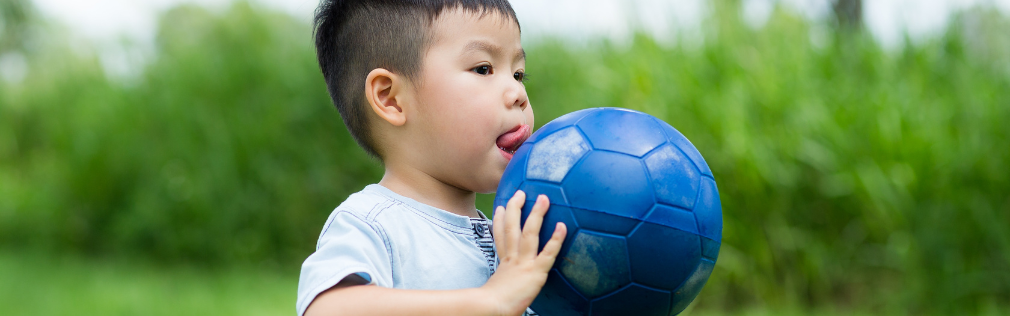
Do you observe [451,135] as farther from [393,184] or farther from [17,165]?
[17,165]

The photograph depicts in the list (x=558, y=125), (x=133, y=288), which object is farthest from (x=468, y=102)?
(x=133, y=288)

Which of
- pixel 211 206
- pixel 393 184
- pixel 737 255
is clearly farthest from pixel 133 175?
pixel 393 184

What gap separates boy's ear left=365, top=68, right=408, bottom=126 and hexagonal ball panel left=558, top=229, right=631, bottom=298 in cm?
62

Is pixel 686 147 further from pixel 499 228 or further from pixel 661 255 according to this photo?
pixel 499 228

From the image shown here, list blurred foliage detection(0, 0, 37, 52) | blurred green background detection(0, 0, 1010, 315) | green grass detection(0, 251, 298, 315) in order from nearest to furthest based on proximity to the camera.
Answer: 1. blurred green background detection(0, 0, 1010, 315)
2. green grass detection(0, 251, 298, 315)
3. blurred foliage detection(0, 0, 37, 52)

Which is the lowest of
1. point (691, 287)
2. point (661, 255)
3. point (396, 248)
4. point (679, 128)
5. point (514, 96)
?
point (679, 128)

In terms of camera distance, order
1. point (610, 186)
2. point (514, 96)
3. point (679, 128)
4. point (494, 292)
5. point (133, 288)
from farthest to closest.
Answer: point (133, 288)
point (679, 128)
point (514, 96)
point (610, 186)
point (494, 292)


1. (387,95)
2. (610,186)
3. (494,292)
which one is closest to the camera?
(494,292)

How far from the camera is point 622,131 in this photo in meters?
1.92

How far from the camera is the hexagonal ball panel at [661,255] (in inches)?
70.7

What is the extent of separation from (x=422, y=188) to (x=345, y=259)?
0.41 m

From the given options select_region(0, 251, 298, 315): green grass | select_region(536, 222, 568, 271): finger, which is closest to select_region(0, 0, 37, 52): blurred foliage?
Answer: select_region(0, 251, 298, 315): green grass

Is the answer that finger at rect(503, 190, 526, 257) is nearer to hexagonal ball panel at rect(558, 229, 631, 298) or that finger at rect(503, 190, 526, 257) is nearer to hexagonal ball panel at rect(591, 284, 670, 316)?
hexagonal ball panel at rect(558, 229, 631, 298)

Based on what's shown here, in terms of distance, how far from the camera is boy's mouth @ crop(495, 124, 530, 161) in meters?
2.08
